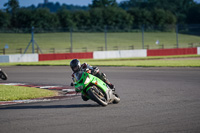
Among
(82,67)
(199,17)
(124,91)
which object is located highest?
(199,17)

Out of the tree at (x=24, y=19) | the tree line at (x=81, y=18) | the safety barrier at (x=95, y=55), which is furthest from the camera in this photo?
the tree at (x=24, y=19)

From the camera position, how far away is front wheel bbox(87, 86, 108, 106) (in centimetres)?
753

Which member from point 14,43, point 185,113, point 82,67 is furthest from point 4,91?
point 14,43

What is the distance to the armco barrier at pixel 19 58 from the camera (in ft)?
Answer: 94.7

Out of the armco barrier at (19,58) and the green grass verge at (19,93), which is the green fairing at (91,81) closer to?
the green grass verge at (19,93)

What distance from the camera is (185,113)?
21.9ft

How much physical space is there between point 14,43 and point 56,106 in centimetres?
2603

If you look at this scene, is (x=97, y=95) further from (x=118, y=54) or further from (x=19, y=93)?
(x=118, y=54)

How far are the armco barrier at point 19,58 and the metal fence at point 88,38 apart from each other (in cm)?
63

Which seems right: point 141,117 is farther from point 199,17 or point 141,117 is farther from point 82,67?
point 199,17

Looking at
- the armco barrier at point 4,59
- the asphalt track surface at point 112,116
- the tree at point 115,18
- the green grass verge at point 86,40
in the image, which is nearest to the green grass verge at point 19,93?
the asphalt track surface at point 112,116

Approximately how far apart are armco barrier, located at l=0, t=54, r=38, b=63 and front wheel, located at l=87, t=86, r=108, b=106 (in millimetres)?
22676

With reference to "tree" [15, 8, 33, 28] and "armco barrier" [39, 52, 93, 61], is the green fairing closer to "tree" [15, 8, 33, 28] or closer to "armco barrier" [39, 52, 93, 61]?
"armco barrier" [39, 52, 93, 61]

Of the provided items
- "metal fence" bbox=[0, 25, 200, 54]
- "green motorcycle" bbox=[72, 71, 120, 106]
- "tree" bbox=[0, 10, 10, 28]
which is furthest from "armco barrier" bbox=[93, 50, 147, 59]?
"green motorcycle" bbox=[72, 71, 120, 106]
